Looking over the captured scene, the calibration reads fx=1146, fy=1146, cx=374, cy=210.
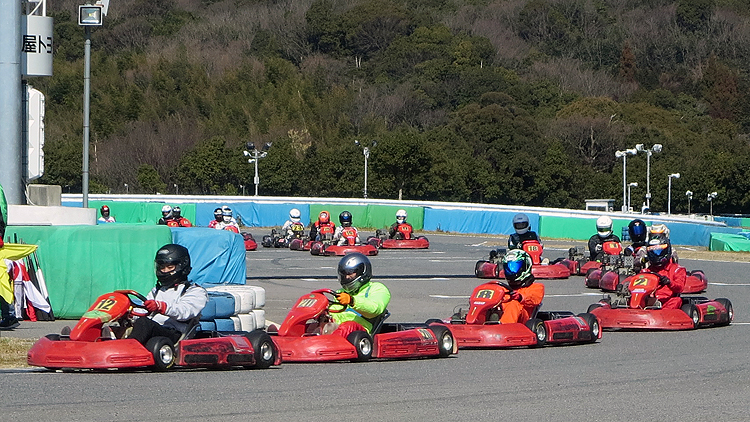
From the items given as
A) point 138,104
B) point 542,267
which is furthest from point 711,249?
point 138,104

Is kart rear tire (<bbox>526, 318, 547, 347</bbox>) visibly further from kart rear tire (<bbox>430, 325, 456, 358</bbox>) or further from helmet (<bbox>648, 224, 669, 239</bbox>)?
helmet (<bbox>648, 224, 669, 239</bbox>)

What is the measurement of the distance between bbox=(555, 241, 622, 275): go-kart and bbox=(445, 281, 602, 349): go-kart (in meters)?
8.74

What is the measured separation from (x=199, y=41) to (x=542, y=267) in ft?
312

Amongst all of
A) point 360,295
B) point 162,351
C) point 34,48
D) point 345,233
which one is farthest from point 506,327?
point 345,233

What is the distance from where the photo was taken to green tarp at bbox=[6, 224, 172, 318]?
13359 millimetres

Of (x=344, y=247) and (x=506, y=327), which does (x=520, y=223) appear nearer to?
(x=344, y=247)

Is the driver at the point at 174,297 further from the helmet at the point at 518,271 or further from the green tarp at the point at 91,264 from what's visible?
the green tarp at the point at 91,264

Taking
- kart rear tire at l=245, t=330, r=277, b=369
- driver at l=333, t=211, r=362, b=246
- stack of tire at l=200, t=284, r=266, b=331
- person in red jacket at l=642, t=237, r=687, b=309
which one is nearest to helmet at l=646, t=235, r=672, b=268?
person in red jacket at l=642, t=237, r=687, b=309

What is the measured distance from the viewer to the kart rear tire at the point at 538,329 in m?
11.3

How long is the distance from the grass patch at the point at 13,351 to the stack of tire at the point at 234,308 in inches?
67.6

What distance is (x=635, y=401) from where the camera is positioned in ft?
25.5

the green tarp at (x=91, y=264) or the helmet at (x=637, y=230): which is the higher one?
the helmet at (x=637, y=230)

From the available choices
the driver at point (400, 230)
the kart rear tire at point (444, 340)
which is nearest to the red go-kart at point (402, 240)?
the driver at point (400, 230)

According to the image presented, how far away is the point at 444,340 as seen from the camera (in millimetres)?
10508
